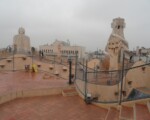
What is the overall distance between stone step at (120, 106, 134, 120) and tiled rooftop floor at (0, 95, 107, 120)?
0.74 m

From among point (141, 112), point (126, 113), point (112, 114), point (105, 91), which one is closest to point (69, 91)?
point (105, 91)

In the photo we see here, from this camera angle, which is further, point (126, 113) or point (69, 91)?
point (69, 91)

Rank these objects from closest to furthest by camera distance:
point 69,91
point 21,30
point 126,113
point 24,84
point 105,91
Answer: point 126,113, point 69,91, point 24,84, point 105,91, point 21,30

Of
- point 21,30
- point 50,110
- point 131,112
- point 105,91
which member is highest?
point 21,30

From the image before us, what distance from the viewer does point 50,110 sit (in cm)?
730

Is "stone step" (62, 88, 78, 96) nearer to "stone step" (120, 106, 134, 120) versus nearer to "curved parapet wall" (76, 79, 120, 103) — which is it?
"curved parapet wall" (76, 79, 120, 103)

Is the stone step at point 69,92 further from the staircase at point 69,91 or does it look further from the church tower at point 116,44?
the church tower at point 116,44

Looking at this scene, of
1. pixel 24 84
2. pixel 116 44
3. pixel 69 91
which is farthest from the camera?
pixel 116 44

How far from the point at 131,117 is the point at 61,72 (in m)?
14.0

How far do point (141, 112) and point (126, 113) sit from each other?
0.65 meters

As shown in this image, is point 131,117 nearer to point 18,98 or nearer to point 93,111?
point 93,111

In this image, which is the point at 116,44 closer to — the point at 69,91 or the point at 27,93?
the point at 69,91

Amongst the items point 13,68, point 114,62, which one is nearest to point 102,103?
point 114,62

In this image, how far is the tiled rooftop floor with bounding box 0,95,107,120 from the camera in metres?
6.54
